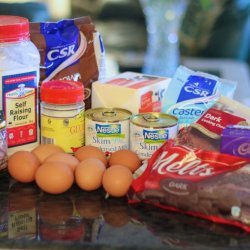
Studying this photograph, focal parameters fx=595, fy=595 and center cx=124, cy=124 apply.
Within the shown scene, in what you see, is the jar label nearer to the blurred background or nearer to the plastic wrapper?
the plastic wrapper

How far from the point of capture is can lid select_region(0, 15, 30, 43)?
3.47 ft

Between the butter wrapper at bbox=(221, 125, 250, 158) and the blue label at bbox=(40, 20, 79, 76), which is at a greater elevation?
the blue label at bbox=(40, 20, 79, 76)

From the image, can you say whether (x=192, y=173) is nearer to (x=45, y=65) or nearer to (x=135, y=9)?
(x=45, y=65)

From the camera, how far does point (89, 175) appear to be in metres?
1.02

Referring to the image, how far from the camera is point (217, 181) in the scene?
922mm

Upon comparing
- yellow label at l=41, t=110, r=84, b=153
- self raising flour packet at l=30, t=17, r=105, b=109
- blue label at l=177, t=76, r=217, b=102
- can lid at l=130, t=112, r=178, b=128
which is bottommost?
yellow label at l=41, t=110, r=84, b=153

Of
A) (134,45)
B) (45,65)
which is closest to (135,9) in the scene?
(134,45)

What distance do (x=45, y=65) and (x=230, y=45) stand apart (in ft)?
9.69

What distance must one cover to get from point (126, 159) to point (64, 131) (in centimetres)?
13

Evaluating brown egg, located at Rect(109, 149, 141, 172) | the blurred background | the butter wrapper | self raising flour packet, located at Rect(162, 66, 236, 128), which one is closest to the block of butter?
self raising flour packet, located at Rect(162, 66, 236, 128)

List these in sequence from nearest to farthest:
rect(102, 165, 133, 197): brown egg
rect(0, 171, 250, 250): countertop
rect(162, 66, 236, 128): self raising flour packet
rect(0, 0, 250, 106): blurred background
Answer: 1. rect(0, 171, 250, 250): countertop
2. rect(102, 165, 133, 197): brown egg
3. rect(162, 66, 236, 128): self raising flour packet
4. rect(0, 0, 250, 106): blurred background

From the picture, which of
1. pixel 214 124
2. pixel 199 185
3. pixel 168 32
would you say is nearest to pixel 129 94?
pixel 214 124

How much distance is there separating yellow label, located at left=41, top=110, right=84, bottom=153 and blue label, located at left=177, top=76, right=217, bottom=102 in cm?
22

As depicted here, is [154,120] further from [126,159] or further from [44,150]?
[44,150]
